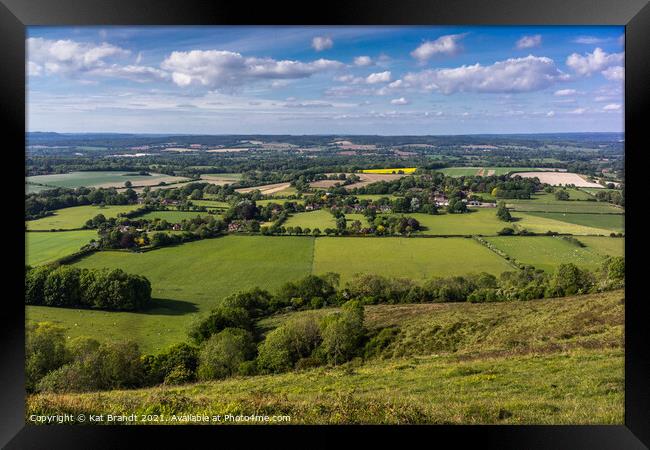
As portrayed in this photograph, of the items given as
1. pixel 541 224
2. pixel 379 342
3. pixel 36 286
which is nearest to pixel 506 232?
pixel 541 224

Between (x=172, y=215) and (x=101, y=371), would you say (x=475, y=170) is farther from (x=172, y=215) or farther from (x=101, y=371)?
(x=101, y=371)

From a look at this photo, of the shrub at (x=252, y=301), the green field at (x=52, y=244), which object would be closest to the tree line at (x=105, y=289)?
the green field at (x=52, y=244)

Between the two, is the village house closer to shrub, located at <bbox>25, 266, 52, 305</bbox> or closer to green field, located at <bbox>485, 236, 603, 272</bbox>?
shrub, located at <bbox>25, 266, 52, 305</bbox>

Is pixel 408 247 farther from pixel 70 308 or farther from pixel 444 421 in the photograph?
pixel 70 308

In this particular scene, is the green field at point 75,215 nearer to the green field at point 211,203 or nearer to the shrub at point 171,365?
the green field at point 211,203

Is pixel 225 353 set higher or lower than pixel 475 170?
lower

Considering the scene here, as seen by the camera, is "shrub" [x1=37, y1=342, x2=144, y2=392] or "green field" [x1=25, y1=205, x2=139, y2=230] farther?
"green field" [x1=25, y1=205, x2=139, y2=230]

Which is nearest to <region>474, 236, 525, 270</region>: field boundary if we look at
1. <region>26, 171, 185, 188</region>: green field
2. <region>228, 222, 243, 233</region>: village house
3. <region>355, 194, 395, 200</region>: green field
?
<region>355, 194, 395, 200</region>: green field
